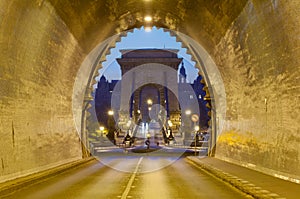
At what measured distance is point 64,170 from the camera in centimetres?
1482

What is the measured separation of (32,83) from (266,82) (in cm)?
742

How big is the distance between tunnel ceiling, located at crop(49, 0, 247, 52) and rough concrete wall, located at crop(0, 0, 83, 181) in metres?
0.60

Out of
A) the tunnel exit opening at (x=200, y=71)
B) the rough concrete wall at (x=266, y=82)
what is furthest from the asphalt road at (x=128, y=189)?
the tunnel exit opening at (x=200, y=71)

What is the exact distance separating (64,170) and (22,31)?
248 inches

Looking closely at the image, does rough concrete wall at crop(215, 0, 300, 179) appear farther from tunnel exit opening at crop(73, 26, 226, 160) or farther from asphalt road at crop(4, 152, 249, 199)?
tunnel exit opening at crop(73, 26, 226, 160)

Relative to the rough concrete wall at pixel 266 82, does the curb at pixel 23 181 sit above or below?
below

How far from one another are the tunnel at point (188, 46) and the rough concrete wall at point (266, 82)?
30 mm

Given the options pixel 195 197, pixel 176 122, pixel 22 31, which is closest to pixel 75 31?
pixel 22 31

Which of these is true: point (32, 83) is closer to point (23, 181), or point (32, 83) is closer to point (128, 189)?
point (23, 181)

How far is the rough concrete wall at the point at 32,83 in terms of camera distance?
10.2 m

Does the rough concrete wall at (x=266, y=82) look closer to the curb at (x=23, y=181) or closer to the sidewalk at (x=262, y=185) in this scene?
the sidewalk at (x=262, y=185)

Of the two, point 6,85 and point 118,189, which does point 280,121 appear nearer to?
point 118,189

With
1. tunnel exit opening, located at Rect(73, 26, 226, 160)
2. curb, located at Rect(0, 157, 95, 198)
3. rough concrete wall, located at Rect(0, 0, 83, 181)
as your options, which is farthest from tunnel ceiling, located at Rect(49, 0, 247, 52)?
curb, located at Rect(0, 157, 95, 198)

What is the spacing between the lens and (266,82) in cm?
1177
